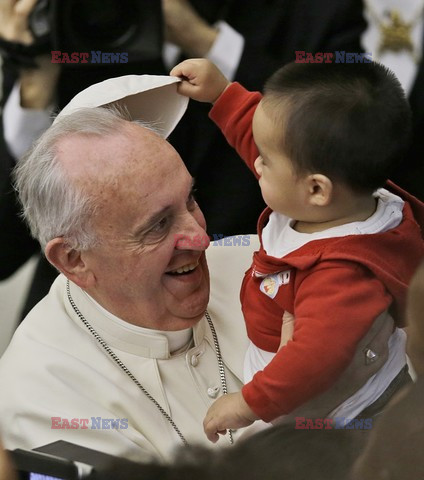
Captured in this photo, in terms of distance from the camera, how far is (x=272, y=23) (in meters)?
2.44

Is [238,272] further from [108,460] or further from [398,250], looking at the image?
[108,460]

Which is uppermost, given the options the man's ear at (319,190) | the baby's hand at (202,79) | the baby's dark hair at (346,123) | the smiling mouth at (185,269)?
the baby's dark hair at (346,123)

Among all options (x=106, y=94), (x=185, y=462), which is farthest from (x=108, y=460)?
(x=106, y=94)

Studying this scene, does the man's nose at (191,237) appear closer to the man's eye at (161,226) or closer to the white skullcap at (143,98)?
the man's eye at (161,226)

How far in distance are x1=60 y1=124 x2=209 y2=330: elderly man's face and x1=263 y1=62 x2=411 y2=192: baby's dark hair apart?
372 millimetres

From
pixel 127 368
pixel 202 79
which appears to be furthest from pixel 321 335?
pixel 202 79

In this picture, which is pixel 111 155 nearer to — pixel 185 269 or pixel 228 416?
pixel 185 269

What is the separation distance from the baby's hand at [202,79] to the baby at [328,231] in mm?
379

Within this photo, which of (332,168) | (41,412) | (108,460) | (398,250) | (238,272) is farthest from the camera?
(238,272)

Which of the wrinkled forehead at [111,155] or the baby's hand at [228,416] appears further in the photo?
the wrinkled forehead at [111,155]

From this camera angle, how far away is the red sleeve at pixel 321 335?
148 cm

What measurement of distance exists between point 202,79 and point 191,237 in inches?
13.9

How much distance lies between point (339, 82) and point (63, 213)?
2.12ft

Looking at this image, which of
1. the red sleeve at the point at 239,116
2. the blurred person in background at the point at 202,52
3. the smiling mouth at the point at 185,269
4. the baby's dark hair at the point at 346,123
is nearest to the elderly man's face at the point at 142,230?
the smiling mouth at the point at 185,269
